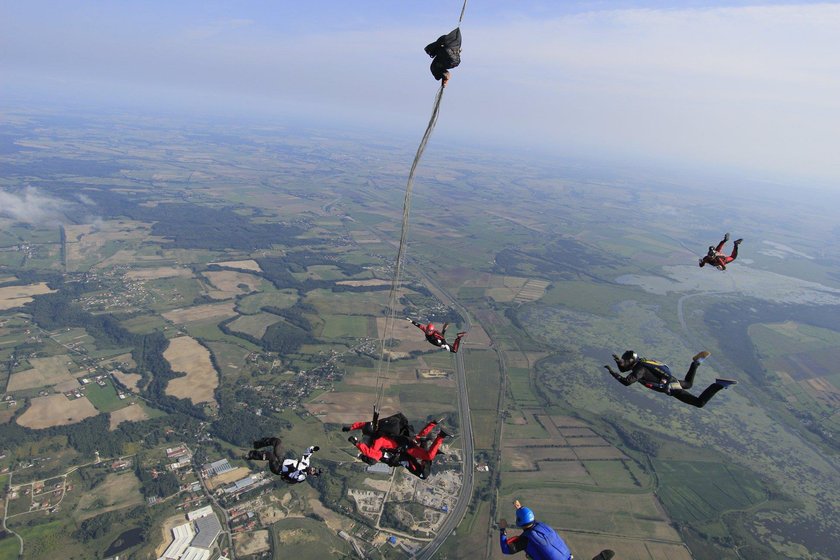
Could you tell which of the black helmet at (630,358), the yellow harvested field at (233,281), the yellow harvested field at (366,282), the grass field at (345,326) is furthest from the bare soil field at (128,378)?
the black helmet at (630,358)

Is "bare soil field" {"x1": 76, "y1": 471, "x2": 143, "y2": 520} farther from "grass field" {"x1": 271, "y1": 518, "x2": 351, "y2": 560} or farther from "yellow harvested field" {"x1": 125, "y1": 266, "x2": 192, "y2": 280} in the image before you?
"yellow harvested field" {"x1": 125, "y1": 266, "x2": 192, "y2": 280}

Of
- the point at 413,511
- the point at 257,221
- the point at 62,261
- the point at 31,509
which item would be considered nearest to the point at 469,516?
the point at 413,511

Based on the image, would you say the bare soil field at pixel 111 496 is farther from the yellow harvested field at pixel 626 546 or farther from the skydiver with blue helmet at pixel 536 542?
the skydiver with blue helmet at pixel 536 542

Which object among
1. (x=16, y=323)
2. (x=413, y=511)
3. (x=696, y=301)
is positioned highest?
(x=696, y=301)

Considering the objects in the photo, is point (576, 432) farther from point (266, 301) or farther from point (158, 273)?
point (158, 273)

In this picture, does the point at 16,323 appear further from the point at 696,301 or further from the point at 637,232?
the point at 637,232
